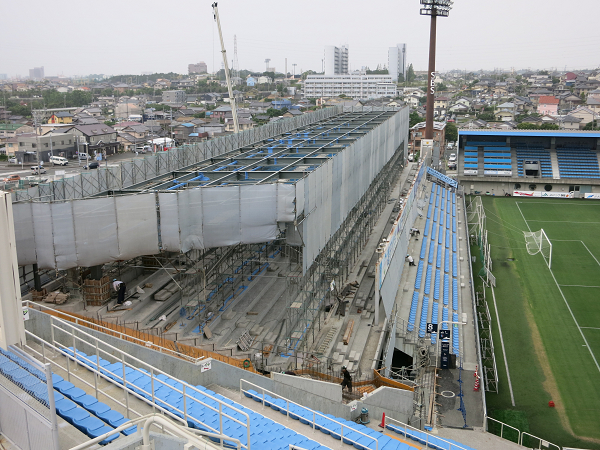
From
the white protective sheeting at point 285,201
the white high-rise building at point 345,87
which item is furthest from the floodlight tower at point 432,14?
the white high-rise building at point 345,87

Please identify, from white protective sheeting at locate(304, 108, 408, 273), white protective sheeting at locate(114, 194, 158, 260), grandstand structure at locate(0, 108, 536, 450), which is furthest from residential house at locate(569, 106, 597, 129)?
white protective sheeting at locate(114, 194, 158, 260)

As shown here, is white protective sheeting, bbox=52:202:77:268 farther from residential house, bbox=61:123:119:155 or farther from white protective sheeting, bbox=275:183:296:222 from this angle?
residential house, bbox=61:123:119:155

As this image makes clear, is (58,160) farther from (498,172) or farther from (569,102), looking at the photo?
(569,102)

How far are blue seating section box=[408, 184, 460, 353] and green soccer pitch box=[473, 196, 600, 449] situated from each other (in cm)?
189

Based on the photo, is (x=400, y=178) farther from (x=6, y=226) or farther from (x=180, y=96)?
(x=180, y=96)

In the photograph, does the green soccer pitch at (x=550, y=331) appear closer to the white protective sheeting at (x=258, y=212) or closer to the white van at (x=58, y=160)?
the white protective sheeting at (x=258, y=212)

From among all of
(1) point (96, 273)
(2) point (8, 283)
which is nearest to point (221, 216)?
(1) point (96, 273)

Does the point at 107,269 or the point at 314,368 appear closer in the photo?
the point at 314,368

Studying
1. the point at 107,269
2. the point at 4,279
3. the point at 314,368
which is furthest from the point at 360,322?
the point at 4,279

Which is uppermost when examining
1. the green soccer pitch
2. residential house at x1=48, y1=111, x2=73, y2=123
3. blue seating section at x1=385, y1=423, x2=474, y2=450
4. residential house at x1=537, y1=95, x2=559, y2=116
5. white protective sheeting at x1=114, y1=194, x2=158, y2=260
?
residential house at x1=537, y1=95, x2=559, y2=116

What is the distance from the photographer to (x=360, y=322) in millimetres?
19312

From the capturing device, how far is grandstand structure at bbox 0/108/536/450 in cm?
979

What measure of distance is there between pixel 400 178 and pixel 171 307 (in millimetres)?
36953

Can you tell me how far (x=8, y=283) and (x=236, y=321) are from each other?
10.6 metres
